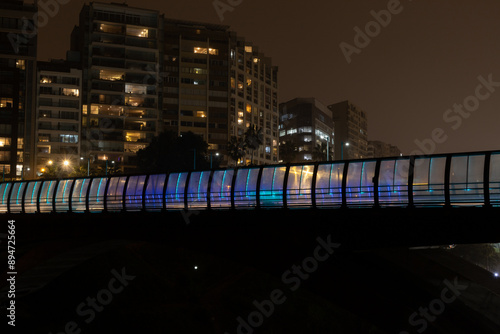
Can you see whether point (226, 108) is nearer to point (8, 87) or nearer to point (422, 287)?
point (8, 87)

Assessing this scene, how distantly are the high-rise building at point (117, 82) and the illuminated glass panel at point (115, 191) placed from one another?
285 ft

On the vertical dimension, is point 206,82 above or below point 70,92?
above

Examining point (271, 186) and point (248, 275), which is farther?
point (248, 275)

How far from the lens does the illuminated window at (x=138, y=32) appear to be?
127812 millimetres

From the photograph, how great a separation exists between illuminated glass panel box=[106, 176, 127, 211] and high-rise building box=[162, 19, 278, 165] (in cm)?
9838

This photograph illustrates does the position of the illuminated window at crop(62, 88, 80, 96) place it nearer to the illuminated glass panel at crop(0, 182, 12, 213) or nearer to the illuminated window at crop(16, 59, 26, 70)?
the illuminated window at crop(16, 59, 26, 70)

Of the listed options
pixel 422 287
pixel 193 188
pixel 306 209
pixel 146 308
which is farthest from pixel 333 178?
pixel 146 308

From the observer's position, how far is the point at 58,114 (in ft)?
400

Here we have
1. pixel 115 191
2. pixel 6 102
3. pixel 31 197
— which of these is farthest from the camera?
pixel 6 102

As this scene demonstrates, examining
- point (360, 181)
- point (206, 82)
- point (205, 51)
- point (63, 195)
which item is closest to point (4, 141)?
point (206, 82)

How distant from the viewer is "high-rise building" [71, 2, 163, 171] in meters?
123

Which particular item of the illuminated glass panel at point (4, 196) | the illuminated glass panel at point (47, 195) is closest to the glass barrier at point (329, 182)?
the illuminated glass panel at point (47, 195)

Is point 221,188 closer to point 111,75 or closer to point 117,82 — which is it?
point 117,82

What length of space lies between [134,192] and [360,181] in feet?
57.7
